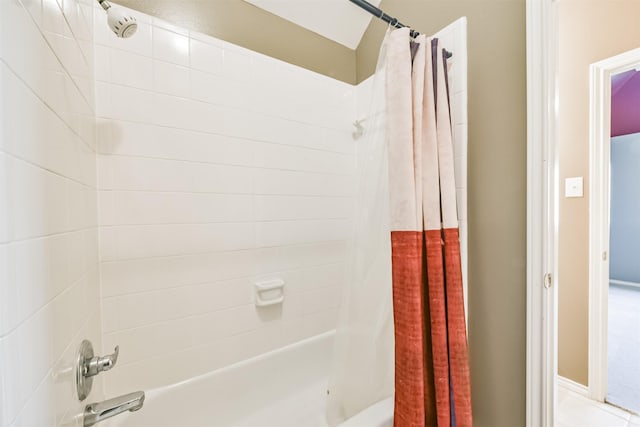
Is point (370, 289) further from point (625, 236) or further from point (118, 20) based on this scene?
point (625, 236)

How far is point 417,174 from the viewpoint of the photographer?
35.6 inches

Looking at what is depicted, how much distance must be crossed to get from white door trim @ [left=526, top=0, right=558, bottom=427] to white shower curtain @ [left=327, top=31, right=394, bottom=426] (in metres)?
0.46

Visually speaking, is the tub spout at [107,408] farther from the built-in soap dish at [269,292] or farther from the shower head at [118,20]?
the shower head at [118,20]

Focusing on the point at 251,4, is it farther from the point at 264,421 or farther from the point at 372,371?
the point at 264,421

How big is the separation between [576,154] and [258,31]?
2006 mm

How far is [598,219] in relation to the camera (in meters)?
1.61

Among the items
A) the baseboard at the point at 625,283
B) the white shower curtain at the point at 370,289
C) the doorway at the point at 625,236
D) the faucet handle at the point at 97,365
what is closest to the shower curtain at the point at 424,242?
the white shower curtain at the point at 370,289

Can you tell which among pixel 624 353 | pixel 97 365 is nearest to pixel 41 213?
pixel 97 365

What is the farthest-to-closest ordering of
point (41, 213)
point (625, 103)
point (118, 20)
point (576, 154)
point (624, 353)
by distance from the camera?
point (625, 103), point (624, 353), point (576, 154), point (118, 20), point (41, 213)

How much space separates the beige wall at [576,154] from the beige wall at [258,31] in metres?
1.34

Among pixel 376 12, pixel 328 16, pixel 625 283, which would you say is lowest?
pixel 625 283

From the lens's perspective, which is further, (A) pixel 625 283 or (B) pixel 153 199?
(A) pixel 625 283

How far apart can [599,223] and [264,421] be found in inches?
84.5

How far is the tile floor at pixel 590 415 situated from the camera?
1.49 m
